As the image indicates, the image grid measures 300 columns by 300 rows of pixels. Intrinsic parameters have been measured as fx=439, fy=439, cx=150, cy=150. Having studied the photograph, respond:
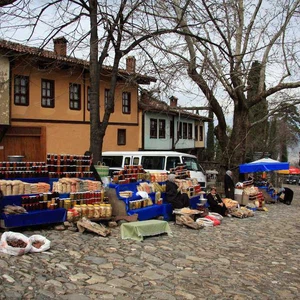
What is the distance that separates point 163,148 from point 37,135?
12.6 m

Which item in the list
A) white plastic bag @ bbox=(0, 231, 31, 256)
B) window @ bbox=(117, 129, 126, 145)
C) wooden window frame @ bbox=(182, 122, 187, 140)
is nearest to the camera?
white plastic bag @ bbox=(0, 231, 31, 256)

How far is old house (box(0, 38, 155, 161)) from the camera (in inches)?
911

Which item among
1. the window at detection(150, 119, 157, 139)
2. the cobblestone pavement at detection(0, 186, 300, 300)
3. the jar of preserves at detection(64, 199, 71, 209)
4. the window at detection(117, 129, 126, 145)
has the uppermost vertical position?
the window at detection(150, 119, 157, 139)

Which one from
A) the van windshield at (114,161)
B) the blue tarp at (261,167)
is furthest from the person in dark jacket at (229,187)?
the van windshield at (114,161)

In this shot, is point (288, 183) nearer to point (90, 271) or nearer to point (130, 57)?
point (130, 57)

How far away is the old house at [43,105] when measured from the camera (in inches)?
Answer: 911

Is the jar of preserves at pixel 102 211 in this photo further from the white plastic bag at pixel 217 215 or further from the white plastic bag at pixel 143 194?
the white plastic bag at pixel 217 215

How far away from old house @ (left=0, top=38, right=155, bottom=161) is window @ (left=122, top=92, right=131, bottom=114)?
3.67 ft

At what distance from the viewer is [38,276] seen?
645 centimetres

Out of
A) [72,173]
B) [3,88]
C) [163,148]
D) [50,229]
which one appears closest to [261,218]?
[72,173]

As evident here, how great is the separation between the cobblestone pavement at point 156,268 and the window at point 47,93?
55.1ft

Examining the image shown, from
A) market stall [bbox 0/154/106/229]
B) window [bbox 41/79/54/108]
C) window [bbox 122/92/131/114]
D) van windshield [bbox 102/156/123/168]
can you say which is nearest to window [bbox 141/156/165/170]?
van windshield [bbox 102/156/123/168]

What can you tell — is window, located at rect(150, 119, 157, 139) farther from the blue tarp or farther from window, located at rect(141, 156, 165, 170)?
the blue tarp

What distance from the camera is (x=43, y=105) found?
2575cm
